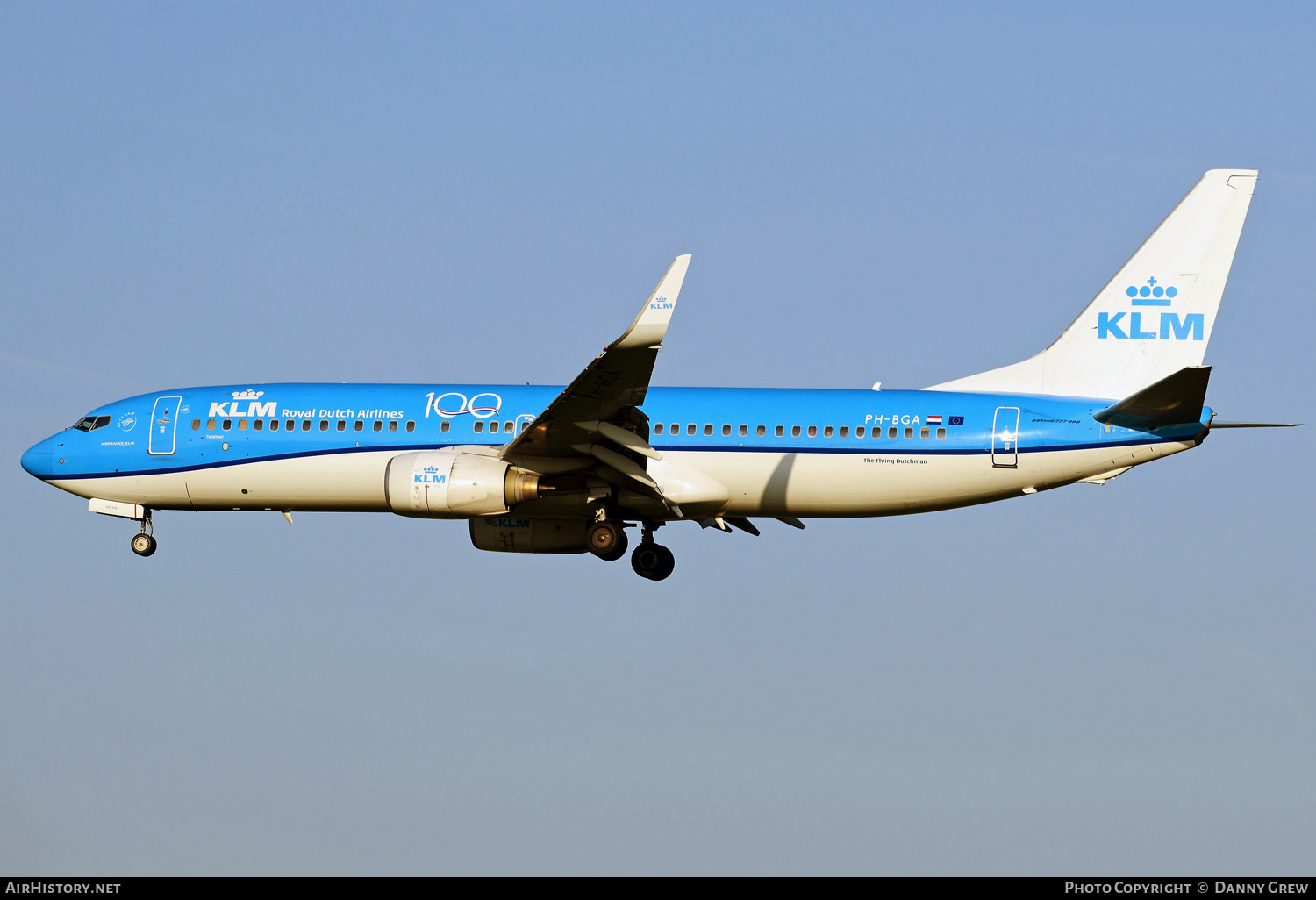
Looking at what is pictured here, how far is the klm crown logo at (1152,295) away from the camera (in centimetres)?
4334

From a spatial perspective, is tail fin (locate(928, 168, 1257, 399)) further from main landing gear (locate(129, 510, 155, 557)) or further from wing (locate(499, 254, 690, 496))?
main landing gear (locate(129, 510, 155, 557))

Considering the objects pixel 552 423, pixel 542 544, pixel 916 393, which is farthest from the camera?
pixel 542 544

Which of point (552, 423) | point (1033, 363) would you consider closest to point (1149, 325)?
point (1033, 363)

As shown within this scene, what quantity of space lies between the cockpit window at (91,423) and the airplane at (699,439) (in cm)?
56

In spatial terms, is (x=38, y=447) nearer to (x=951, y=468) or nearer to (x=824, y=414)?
(x=824, y=414)

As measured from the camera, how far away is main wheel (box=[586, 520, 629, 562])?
43.0m

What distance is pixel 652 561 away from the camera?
45.1m

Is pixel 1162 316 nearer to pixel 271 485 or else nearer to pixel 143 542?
pixel 271 485
